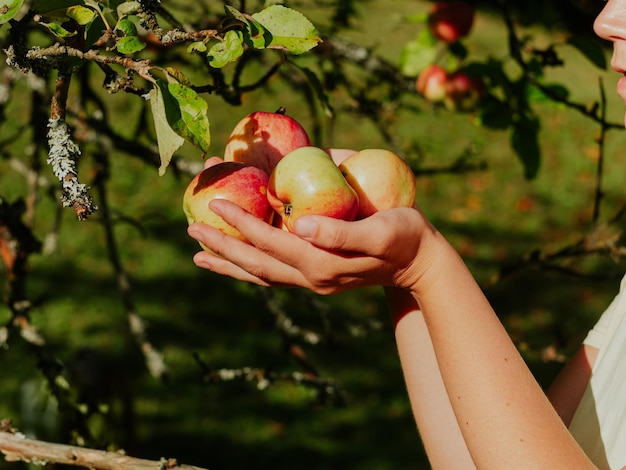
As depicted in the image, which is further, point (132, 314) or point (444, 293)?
point (132, 314)

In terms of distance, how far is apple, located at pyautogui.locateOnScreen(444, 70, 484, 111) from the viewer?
110 inches

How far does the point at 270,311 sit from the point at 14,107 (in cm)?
450

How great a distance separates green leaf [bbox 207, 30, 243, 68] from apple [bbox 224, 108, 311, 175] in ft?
1.39

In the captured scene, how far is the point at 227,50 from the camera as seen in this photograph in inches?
41.4

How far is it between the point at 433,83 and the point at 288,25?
188 centimetres

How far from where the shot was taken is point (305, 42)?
44.0 inches

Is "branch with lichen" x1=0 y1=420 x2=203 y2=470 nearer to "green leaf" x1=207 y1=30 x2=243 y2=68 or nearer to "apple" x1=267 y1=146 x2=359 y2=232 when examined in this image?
"apple" x1=267 y1=146 x2=359 y2=232

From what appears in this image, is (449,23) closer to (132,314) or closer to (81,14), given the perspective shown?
(132,314)

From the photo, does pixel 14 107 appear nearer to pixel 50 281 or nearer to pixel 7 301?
pixel 50 281

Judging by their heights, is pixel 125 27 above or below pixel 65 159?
above

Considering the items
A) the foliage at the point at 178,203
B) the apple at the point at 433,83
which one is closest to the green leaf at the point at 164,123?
the foliage at the point at 178,203

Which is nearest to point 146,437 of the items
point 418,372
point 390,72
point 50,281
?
point 50,281

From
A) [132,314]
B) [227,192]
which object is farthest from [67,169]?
[132,314]

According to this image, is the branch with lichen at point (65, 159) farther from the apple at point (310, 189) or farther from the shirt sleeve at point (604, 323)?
the shirt sleeve at point (604, 323)
